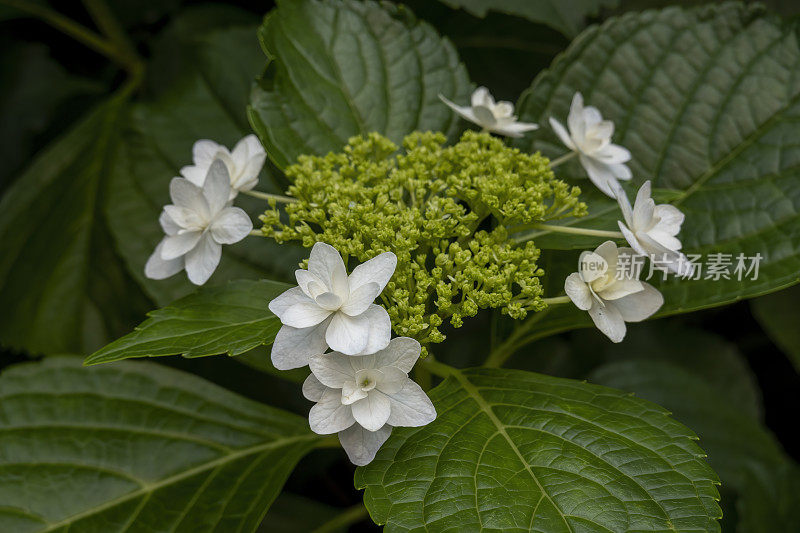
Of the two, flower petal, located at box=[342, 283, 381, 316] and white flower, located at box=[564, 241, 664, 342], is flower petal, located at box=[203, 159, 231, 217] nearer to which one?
flower petal, located at box=[342, 283, 381, 316]

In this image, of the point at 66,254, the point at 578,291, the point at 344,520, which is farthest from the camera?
the point at 66,254

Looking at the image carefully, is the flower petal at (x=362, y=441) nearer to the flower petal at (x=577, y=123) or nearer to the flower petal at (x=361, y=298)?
the flower petal at (x=361, y=298)

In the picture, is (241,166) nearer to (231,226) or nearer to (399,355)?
(231,226)

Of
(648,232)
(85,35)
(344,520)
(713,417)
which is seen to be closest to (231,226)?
(648,232)

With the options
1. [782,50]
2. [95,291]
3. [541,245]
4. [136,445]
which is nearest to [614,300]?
[541,245]

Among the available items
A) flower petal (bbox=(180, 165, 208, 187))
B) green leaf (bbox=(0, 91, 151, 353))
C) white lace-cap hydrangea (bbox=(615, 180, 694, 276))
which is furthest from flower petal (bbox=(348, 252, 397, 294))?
green leaf (bbox=(0, 91, 151, 353))

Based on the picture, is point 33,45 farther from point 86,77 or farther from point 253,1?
point 253,1
